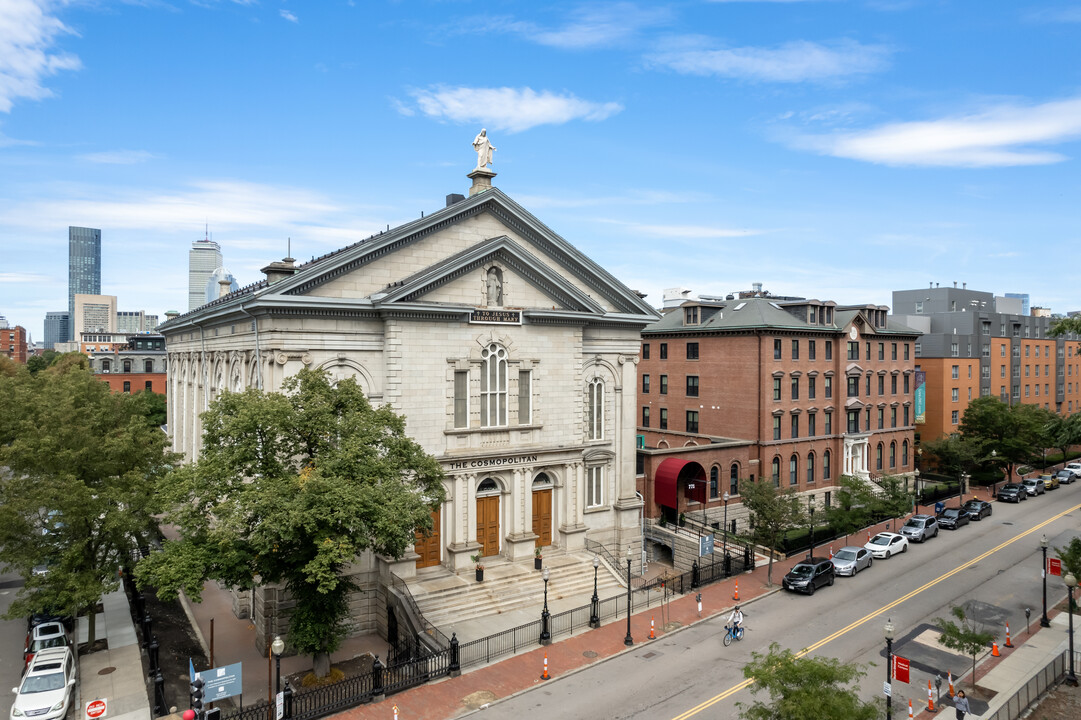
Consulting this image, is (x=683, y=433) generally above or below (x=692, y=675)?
above

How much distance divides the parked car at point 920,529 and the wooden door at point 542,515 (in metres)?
23.2

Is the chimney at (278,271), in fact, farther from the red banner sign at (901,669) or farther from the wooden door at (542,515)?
the red banner sign at (901,669)

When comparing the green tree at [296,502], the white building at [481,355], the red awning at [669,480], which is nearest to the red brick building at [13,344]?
the white building at [481,355]

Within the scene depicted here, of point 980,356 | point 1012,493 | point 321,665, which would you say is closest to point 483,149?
point 321,665

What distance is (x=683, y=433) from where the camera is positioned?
53.2 meters

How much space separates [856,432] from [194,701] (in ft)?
161

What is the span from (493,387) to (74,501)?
53.1 feet

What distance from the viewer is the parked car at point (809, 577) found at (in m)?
33.0

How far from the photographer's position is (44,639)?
81.0ft

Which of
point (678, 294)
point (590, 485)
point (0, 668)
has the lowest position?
point (0, 668)

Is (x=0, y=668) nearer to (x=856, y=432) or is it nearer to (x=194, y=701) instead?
(x=194, y=701)

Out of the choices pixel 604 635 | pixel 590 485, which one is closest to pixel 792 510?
pixel 590 485

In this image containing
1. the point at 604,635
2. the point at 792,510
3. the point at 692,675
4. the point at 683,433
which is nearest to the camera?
the point at 692,675

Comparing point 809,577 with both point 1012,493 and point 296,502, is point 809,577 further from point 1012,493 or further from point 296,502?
point 1012,493
